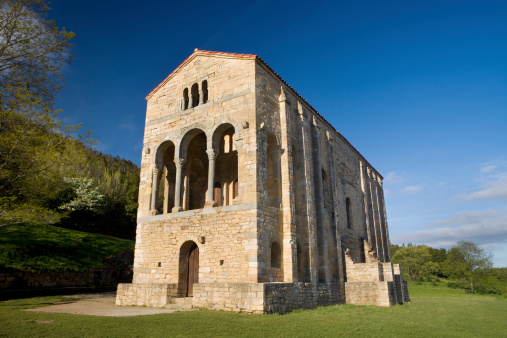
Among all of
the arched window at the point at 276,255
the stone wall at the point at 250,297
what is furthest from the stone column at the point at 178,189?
the arched window at the point at 276,255

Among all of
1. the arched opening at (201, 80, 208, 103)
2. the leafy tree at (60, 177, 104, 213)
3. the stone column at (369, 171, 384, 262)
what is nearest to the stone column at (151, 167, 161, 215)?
the arched opening at (201, 80, 208, 103)

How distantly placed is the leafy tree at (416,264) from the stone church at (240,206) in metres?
46.7

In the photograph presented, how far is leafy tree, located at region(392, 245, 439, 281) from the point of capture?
60.6 m

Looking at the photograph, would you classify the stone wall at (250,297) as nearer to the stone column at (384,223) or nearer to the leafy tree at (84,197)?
the stone column at (384,223)

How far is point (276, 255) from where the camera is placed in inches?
551

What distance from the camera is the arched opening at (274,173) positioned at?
49.1 ft

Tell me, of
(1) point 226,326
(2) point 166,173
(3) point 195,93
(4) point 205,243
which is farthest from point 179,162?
(1) point 226,326

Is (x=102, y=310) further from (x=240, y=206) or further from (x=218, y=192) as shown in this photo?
(x=218, y=192)

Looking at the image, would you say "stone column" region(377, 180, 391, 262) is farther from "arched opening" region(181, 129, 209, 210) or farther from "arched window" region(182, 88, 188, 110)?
"arched window" region(182, 88, 188, 110)

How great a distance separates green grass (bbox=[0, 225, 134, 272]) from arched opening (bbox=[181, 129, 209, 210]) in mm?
8520

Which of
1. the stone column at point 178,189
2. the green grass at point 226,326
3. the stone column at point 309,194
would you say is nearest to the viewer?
the green grass at point 226,326

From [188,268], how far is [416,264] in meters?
57.7

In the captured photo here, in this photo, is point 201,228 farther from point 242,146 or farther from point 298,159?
point 298,159

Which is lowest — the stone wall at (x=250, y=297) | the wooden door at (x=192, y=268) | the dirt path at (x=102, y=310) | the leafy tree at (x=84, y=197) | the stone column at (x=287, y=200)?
the dirt path at (x=102, y=310)
